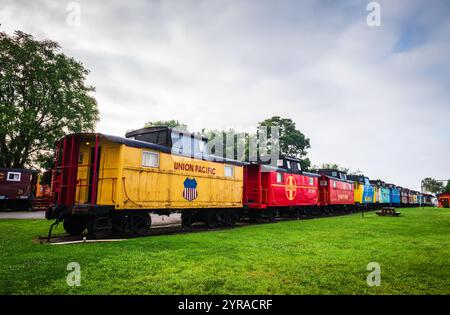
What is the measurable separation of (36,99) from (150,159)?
27312 mm

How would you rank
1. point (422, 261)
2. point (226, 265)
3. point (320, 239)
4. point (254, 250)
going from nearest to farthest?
point (226, 265)
point (422, 261)
point (254, 250)
point (320, 239)

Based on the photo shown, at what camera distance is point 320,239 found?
36.4 ft

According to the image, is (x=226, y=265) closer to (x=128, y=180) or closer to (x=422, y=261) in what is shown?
(x=422, y=261)

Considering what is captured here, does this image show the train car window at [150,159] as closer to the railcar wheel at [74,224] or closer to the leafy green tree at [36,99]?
the railcar wheel at [74,224]

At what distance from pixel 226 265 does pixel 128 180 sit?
615 cm

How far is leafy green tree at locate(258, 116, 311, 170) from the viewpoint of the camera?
5894 centimetres

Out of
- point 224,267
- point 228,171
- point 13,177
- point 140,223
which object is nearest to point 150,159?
point 140,223

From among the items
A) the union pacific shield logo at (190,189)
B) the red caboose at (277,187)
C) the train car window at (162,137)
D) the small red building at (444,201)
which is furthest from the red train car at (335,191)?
the small red building at (444,201)

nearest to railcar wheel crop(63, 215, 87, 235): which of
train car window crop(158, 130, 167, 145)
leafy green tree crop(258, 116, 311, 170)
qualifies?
train car window crop(158, 130, 167, 145)

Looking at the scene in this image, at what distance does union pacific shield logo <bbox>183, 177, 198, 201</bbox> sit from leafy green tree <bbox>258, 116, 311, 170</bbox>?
46.1 meters

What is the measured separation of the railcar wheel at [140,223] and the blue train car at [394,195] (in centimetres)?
4961

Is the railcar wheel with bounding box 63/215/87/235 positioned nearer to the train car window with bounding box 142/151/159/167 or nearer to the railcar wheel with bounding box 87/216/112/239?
the railcar wheel with bounding box 87/216/112/239

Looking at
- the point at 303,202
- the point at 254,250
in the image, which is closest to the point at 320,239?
the point at 254,250

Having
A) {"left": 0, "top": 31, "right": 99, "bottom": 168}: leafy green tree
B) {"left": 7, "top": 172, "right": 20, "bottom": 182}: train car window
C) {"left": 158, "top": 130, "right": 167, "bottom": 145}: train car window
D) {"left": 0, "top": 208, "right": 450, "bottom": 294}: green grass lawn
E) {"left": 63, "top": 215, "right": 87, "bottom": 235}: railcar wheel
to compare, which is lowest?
{"left": 0, "top": 208, "right": 450, "bottom": 294}: green grass lawn
